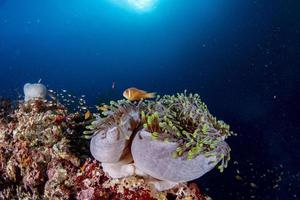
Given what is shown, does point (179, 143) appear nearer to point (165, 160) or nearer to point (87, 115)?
point (165, 160)

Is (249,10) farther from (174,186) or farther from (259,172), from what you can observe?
(174,186)

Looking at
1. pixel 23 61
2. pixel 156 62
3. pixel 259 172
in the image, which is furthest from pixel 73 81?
pixel 259 172

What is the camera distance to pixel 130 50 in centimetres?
4412

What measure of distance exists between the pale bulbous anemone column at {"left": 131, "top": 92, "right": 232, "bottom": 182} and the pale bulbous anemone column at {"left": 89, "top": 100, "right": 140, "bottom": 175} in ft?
0.32

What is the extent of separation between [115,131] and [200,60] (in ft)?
105

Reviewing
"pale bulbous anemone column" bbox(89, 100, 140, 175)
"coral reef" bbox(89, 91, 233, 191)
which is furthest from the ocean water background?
"pale bulbous anemone column" bbox(89, 100, 140, 175)

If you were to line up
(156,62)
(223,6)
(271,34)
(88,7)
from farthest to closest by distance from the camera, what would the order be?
(88,7) → (156,62) → (223,6) → (271,34)

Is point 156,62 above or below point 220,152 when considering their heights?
above

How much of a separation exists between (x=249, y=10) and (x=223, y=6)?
2844 millimetres

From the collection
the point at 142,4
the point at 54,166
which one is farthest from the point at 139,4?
the point at 54,166

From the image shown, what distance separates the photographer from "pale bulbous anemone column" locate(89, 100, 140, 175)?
8.55 ft

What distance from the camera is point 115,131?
2.58 meters

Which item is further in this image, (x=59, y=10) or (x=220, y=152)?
(x=59, y=10)

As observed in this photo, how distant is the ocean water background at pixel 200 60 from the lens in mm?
17406
